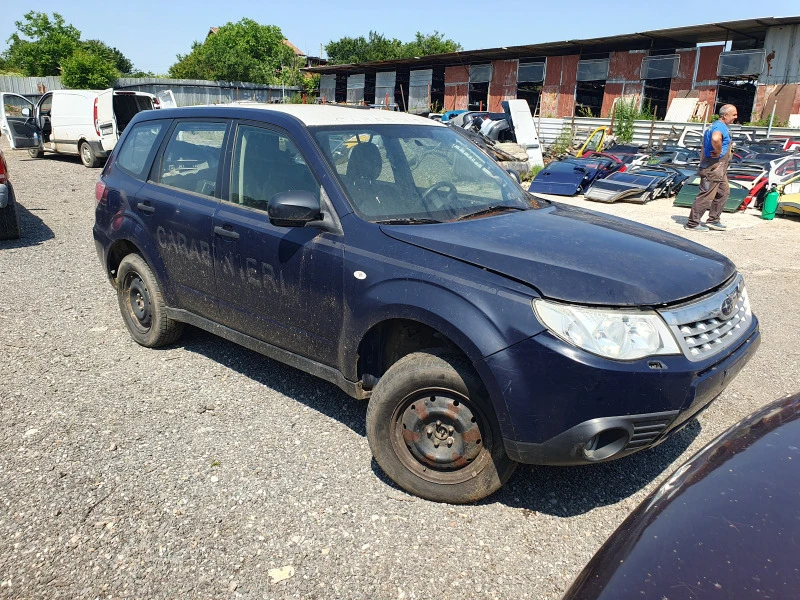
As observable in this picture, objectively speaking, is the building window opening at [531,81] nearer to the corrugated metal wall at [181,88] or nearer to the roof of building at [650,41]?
the roof of building at [650,41]

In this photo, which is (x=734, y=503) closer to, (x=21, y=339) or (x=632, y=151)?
(x=21, y=339)

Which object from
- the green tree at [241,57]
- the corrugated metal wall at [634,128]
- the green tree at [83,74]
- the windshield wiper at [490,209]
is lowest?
the windshield wiper at [490,209]

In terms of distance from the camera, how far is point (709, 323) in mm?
2807

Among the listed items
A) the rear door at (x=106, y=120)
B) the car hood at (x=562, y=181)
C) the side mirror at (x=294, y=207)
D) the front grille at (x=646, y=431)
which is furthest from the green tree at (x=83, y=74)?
→ the front grille at (x=646, y=431)

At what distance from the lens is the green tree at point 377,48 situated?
69.2 meters

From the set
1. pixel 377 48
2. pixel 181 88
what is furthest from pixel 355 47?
pixel 181 88

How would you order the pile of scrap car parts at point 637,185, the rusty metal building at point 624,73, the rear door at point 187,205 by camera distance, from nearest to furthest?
the rear door at point 187,205
the pile of scrap car parts at point 637,185
the rusty metal building at point 624,73

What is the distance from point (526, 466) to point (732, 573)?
2.00 meters

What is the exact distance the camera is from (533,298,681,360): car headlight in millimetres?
2520

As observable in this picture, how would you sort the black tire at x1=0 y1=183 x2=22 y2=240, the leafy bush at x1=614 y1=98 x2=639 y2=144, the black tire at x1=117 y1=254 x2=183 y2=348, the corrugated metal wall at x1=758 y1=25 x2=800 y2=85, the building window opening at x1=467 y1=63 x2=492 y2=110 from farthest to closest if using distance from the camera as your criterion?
the building window opening at x1=467 y1=63 x2=492 y2=110 → the corrugated metal wall at x1=758 y1=25 x2=800 y2=85 → the leafy bush at x1=614 y1=98 x2=639 y2=144 → the black tire at x1=0 y1=183 x2=22 y2=240 → the black tire at x1=117 y1=254 x2=183 y2=348

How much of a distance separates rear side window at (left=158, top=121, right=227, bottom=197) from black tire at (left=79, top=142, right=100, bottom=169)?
13727 millimetres

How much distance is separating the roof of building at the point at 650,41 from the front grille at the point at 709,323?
24.7 m

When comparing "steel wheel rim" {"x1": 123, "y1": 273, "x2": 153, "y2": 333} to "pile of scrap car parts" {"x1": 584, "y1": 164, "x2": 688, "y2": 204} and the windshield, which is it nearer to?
→ the windshield

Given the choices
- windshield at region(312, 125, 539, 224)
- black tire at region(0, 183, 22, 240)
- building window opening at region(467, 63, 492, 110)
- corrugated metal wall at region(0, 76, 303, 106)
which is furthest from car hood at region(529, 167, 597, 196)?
corrugated metal wall at region(0, 76, 303, 106)
